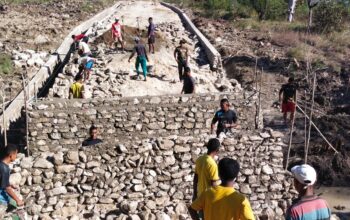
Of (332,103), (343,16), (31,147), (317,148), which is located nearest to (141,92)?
(31,147)

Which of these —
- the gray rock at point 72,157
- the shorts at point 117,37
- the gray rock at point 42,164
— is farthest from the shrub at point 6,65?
the gray rock at point 72,157

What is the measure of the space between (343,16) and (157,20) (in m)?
9.85

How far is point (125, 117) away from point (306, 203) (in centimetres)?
752

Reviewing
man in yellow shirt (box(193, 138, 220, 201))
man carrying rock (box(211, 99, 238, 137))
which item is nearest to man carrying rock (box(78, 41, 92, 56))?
man carrying rock (box(211, 99, 238, 137))

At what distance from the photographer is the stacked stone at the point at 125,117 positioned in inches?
427

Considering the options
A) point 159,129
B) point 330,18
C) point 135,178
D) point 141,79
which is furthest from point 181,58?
point 330,18

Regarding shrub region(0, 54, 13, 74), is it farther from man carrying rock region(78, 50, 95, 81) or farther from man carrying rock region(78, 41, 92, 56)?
man carrying rock region(78, 50, 95, 81)

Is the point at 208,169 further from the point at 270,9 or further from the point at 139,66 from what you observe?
the point at 270,9

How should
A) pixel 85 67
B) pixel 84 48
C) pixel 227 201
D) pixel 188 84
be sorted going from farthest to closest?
1. pixel 84 48
2. pixel 85 67
3. pixel 188 84
4. pixel 227 201

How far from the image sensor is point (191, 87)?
475 inches

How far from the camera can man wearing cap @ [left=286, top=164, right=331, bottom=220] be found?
13.2 feet

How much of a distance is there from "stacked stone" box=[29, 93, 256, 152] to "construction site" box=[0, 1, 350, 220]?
0.9 inches

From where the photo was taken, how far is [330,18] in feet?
83.7

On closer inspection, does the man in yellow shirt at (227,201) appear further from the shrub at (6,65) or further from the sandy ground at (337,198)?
the shrub at (6,65)
